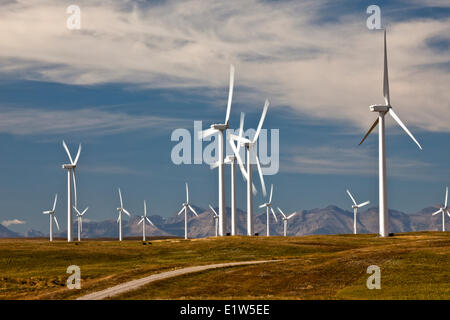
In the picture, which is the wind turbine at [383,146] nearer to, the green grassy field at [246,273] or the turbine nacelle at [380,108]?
the turbine nacelle at [380,108]

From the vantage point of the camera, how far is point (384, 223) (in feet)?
490

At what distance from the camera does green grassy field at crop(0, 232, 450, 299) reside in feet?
223

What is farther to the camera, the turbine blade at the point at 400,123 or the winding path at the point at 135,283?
the turbine blade at the point at 400,123

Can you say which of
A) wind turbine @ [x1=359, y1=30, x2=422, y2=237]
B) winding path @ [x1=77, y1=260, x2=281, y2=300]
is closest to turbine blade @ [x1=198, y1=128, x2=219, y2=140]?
wind turbine @ [x1=359, y1=30, x2=422, y2=237]

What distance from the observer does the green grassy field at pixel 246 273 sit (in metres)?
68.1

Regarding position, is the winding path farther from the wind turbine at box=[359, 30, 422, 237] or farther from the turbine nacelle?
the turbine nacelle

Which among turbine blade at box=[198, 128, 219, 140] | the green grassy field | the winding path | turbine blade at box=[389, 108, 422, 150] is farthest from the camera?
turbine blade at box=[198, 128, 219, 140]

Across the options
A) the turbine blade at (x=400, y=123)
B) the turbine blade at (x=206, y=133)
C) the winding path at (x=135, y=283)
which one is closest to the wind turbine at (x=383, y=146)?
the turbine blade at (x=400, y=123)

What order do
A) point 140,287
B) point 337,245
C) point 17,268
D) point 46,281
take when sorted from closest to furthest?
1. point 140,287
2. point 46,281
3. point 17,268
4. point 337,245

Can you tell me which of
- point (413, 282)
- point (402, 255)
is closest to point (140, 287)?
point (413, 282)

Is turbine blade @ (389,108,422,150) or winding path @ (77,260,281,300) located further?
turbine blade @ (389,108,422,150)

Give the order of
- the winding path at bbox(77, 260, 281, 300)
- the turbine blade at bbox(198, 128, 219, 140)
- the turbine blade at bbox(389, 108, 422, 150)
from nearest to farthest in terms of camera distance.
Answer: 1. the winding path at bbox(77, 260, 281, 300)
2. the turbine blade at bbox(389, 108, 422, 150)
3. the turbine blade at bbox(198, 128, 219, 140)
